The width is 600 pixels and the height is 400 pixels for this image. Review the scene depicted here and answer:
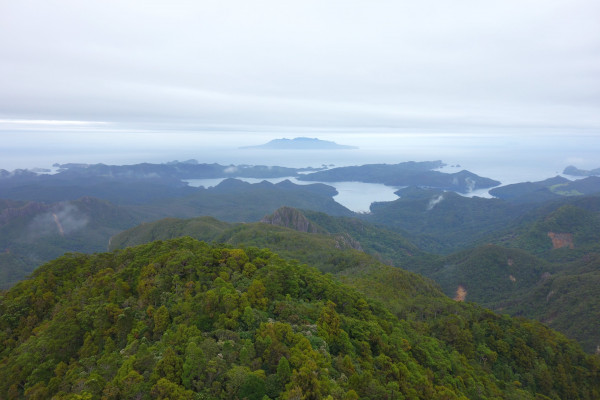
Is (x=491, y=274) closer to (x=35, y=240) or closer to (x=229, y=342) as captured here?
(x=229, y=342)

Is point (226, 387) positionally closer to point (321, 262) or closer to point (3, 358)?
point (3, 358)

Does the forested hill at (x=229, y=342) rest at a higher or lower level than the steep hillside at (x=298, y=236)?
higher

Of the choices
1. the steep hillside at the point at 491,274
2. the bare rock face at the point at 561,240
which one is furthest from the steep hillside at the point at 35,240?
the bare rock face at the point at 561,240

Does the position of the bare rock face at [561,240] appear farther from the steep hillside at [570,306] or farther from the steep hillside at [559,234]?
the steep hillside at [570,306]

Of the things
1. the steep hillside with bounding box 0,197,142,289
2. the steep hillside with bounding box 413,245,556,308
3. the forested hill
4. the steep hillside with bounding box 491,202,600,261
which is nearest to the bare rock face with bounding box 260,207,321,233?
the steep hillside with bounding box 413,245,556,308

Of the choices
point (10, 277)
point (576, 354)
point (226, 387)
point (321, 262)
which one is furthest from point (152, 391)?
point (10, 277)

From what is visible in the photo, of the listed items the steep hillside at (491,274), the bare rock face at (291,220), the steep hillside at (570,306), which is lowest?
the steep hillside at (491,274)

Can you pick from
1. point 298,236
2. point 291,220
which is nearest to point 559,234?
point 291,220
